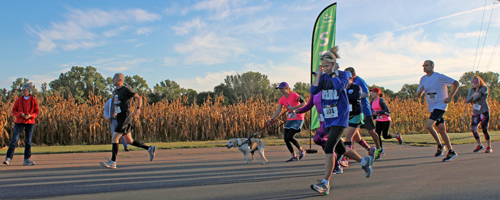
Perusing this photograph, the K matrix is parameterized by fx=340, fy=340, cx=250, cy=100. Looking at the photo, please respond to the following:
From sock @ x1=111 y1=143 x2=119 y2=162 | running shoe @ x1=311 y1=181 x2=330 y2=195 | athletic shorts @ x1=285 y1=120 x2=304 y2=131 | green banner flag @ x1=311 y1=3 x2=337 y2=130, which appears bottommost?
running shoe @ x1=311 y1=181 x2=330 y2=195

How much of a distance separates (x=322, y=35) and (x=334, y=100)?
6.51 meters

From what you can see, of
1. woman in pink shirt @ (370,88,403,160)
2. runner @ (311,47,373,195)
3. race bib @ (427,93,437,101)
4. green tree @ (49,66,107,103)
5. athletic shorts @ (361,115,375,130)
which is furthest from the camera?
green tree @ (49,66,107,103)

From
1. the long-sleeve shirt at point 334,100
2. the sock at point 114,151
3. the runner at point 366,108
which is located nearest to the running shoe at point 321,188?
the long-sleeve shirt at point 334,100

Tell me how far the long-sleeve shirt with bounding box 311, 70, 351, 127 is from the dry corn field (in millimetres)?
8373

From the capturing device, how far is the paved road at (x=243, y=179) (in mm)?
4328

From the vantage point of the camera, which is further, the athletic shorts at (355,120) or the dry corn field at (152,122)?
the dry corn field at (152,122)

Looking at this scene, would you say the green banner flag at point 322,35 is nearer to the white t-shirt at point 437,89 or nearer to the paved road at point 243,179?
the white t-shirt at point 437,89

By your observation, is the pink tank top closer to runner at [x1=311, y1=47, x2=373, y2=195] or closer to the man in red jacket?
runner at [x1=311, y1=47, x2=373, y2=195]

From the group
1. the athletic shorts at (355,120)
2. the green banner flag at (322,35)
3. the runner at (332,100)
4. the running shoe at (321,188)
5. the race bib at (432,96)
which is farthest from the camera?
the green banner flag at (322,35)

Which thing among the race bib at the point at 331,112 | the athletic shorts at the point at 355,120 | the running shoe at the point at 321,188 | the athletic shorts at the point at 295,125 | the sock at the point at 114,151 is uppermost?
the race bib at the point at 331,112

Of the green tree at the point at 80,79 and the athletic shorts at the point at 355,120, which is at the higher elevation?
the green tree at the point at 80,79

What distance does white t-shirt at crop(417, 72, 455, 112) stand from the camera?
295 inches

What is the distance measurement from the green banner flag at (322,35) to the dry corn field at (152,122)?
3665 mm

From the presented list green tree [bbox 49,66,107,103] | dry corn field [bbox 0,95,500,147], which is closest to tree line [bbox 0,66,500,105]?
green tree [bbox 49,66,107,103]
